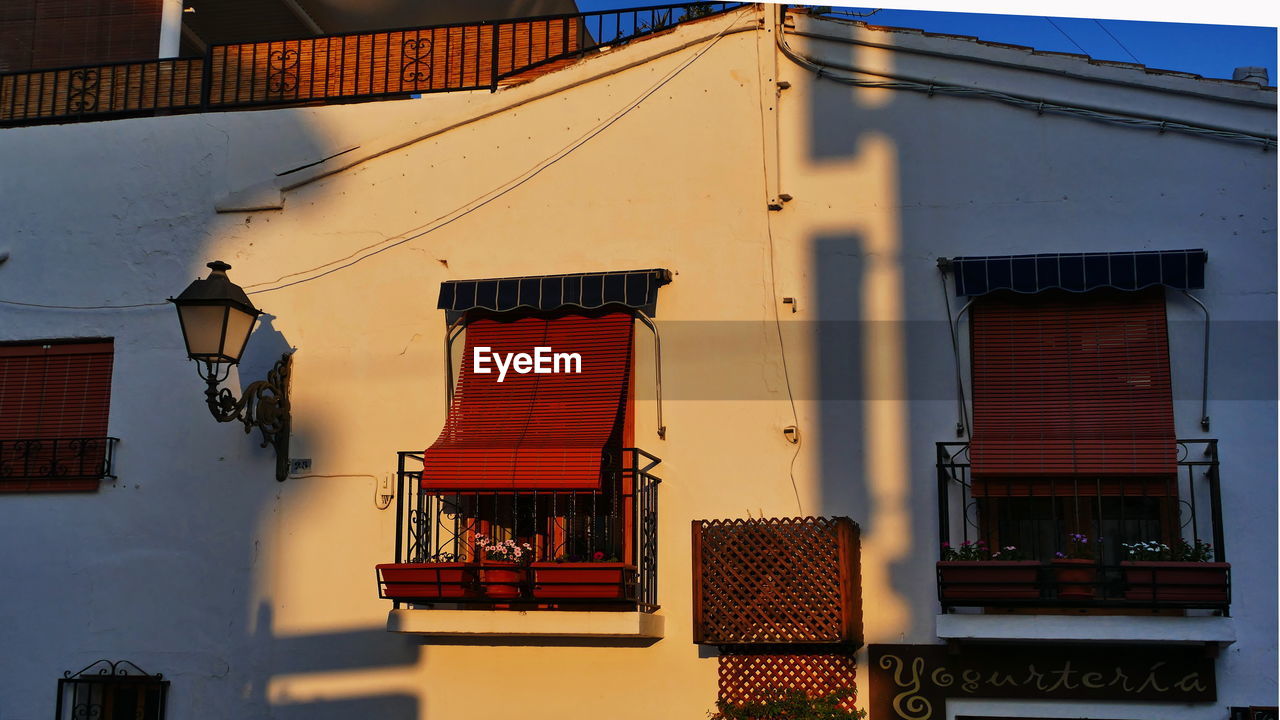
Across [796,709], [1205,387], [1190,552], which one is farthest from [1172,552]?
[796,709]

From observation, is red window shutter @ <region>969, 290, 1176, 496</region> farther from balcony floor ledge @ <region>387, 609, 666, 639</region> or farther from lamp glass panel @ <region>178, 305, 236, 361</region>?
lamp glass panel @ <region>178, 305, 236, 361</region>

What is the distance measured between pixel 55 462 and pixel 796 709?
5.98 m

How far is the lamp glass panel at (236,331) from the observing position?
8469mm

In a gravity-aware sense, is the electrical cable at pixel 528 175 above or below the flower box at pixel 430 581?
above

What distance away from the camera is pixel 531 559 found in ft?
28.7

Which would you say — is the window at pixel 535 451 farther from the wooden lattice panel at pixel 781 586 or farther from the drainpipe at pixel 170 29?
the drainpipe at pixel 170 29

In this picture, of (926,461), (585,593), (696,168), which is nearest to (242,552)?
(585,593)

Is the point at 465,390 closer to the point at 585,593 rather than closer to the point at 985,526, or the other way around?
the point at 585,593

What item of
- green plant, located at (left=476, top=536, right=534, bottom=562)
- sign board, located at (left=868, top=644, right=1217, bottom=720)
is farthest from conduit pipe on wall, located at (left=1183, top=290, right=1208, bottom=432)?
green plant, located at (left=476, top=536, right=534, bottom=562)

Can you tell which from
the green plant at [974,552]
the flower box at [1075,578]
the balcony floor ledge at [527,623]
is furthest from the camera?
the balcony floor ledge at [527,623]

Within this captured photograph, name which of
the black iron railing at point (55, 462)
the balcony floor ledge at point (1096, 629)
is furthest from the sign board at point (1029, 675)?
the black iron railing at point (55, 462)

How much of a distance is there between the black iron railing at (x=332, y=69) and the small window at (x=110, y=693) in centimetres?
465

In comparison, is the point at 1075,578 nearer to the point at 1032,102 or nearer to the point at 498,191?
the point at 1032,102

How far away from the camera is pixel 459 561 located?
9000 mm
